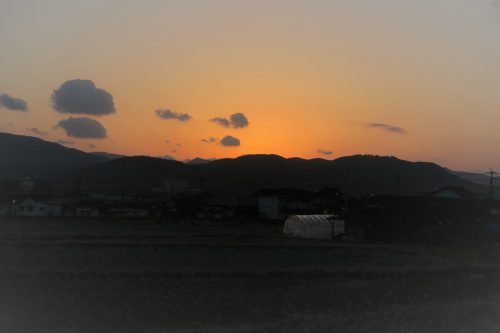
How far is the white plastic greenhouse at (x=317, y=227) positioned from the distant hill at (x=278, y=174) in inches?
3329

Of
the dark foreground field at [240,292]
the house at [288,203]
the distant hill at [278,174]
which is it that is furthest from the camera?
the distant hill at [278,174]

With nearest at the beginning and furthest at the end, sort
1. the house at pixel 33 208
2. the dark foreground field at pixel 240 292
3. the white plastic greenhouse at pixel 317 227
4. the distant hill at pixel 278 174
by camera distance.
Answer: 1. the dark foreground field at pixel 240 292
2. the white plastic greenhouse at pixel 317 227
3. the house at pixel 33 208
4. the distant hill at pixel 278 174

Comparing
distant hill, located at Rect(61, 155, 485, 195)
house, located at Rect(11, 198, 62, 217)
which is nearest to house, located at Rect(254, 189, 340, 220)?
house, located at Rect(11, 198, 62, 217)

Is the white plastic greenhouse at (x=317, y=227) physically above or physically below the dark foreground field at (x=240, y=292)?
above

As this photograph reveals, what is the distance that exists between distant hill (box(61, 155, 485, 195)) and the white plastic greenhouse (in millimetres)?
84552

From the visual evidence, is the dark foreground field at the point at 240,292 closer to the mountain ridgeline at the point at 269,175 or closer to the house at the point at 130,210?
the house at the point at 130,210

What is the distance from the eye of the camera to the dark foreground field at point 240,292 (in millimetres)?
11477

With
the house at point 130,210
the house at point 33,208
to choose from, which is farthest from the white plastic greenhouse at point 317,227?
the house at point 33,208

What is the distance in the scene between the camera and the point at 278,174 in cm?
16588

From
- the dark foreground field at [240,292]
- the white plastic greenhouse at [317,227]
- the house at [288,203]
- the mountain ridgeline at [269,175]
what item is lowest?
the dark foreground field at [240,292]

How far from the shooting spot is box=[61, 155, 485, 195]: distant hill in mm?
142500

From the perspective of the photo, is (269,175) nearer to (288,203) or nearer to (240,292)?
(288,203)

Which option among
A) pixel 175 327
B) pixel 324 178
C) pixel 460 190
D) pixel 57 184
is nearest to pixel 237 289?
pixel 175 327

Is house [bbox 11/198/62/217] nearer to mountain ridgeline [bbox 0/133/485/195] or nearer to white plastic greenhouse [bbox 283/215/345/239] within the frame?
white plastic greenhouse [bbox 283/215/345/239]
